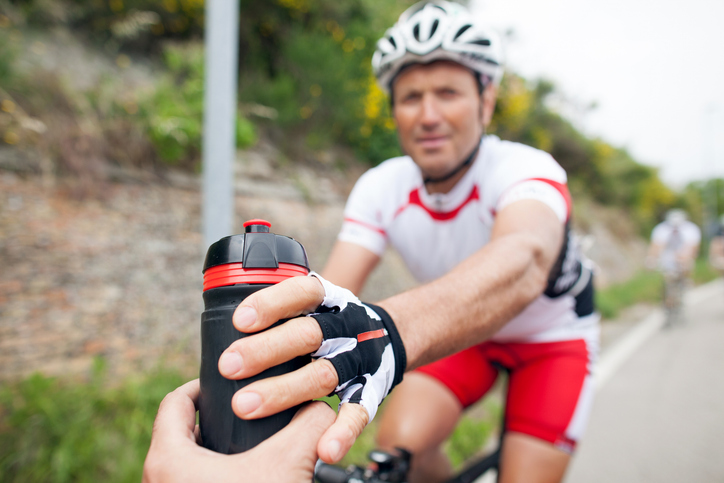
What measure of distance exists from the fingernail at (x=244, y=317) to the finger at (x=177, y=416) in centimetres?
19

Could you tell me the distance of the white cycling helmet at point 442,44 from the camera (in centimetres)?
196

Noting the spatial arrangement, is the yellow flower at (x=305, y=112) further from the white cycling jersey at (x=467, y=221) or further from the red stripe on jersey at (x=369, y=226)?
the red stripe on jersey at (x=369, y=226)

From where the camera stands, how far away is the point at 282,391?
65cm

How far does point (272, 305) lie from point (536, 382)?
1.78 meters

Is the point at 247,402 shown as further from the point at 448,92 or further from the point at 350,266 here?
the point at 448,92

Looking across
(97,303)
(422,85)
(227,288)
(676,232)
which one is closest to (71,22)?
(97,303)

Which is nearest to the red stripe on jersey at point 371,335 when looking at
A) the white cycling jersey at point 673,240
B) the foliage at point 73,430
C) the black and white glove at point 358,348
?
the black and white glove at point 358,348

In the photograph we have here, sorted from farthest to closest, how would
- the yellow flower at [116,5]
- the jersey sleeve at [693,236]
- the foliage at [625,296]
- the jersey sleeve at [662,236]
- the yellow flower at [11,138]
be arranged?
the jersey sleeve at [662,236] < the jersey sleeve at [693,236] < the foliage at [625,296] < the yellow flower at [116,5] < the yellow flower at [11,138]

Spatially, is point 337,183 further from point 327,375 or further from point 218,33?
point 327,375

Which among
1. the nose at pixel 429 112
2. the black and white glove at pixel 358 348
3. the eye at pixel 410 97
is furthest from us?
the eye at pixel 410 97

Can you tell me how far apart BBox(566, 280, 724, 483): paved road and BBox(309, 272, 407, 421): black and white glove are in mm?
3286

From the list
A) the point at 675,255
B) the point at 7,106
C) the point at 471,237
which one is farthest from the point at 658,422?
the point at 675,255

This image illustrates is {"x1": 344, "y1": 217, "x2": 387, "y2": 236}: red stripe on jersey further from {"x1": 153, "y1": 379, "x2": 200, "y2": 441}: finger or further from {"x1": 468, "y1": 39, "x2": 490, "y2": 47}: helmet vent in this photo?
{"x1": 153, "y1": 379, "x2": 200, "y2": 441}: finger

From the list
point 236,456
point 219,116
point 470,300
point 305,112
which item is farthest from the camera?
point 305,112
